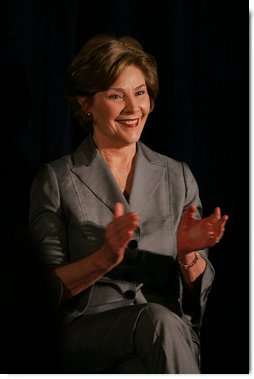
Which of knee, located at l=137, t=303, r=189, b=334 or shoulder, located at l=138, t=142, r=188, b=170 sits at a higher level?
shoulder, located at l=138, t=142, r=188, b=170

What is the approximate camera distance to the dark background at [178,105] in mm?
1985

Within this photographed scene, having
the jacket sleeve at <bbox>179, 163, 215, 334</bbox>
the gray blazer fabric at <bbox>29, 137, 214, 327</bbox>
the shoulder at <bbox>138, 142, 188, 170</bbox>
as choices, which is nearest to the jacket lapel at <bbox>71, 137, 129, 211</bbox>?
the gray blazer fabric at <bbox>29, 137, 214, 327</bbox>

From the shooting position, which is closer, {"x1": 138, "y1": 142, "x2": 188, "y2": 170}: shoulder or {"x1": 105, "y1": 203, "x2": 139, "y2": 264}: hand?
{"x1": 105, "y1": 203, "x2": 139, "y2": 264}: hand

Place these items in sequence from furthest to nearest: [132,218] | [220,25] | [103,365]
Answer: [220,25] < [103,365] < [132,218]

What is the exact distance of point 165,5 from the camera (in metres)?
2.06

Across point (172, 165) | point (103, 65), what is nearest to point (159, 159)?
point (172, 165)

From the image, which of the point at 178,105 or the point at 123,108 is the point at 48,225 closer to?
the point at 123,108

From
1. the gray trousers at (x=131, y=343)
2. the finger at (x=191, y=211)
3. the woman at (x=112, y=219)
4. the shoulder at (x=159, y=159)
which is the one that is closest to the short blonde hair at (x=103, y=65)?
the woman at (x=112, y=219)

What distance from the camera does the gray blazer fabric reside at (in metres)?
1.76

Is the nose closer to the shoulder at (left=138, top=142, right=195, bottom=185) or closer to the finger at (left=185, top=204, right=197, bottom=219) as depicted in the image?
the shoulder at (left=138, top=142, right=195, bottom=185)

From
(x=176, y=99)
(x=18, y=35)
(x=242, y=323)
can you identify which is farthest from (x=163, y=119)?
(x=242, y=323)

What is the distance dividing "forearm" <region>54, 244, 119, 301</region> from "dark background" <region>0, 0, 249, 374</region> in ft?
0.69

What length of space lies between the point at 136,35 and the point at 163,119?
201 mm

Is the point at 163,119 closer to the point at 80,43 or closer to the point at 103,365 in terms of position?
the point at 80,43
